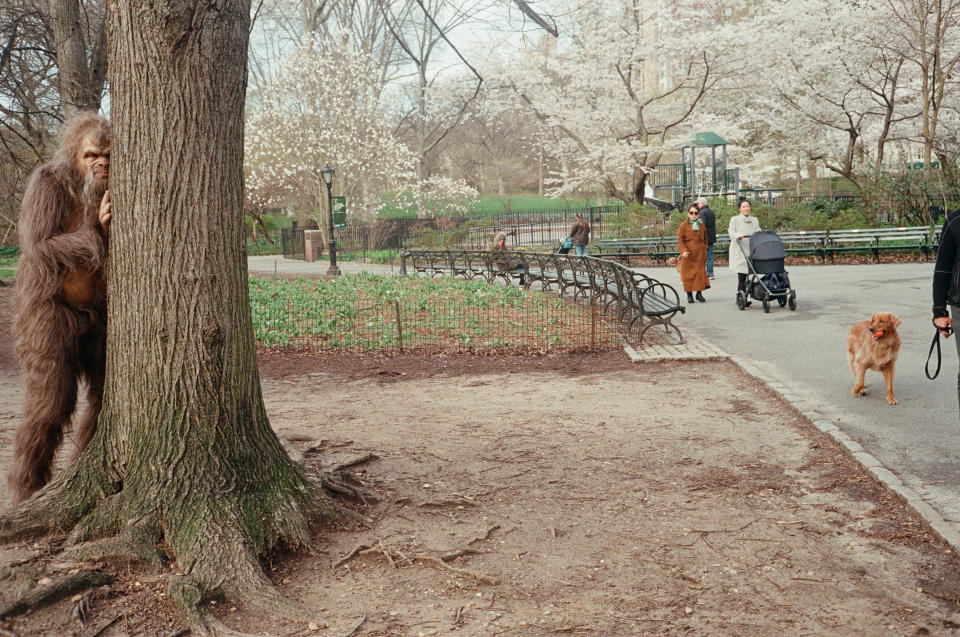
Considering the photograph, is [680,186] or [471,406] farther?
[680,186]

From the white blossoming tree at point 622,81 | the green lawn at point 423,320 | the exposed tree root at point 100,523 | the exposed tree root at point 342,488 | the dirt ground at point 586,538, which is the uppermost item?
the white blossoming tree at point 622,81

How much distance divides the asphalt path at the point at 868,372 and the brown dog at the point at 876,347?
208mm

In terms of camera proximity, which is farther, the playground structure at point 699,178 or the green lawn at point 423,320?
the playground structure at point 699,178

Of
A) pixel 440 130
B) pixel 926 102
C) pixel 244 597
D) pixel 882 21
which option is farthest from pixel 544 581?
pixel 440 130

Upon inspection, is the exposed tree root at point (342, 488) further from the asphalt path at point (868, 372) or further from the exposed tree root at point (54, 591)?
the asphalt path at point (868, 372)

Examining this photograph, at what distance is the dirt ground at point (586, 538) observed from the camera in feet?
10.4

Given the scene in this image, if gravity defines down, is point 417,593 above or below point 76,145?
below

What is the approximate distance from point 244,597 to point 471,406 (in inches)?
155

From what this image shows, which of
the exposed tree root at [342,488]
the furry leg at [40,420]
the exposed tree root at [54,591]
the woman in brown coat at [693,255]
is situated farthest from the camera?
the woman in brown coat at [693,255]

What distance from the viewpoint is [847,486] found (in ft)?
15.8

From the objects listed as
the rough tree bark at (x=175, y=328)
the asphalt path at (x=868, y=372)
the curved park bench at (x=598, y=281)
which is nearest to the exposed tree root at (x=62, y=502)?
the rough tree bark at (x=175, y=328)

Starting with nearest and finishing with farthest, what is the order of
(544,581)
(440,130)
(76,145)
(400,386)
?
(544,581) → (76,145) → (400,386) → (440,130)

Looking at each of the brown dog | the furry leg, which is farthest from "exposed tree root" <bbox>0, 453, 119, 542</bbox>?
the brown dog

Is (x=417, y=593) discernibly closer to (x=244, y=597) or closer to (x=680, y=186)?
(x=244, y=597)
